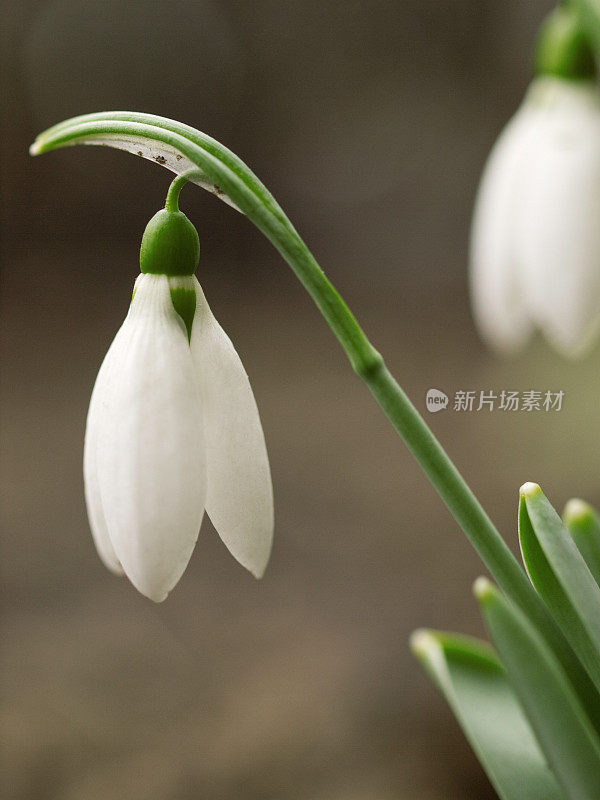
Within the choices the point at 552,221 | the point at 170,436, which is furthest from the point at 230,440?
the point at 552,221

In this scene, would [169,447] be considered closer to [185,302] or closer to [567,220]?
[185,302]

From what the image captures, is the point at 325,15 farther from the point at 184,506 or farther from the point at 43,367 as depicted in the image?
the point at 184,506

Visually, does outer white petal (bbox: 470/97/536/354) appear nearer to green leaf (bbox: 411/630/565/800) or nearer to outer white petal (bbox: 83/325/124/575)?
green leaf (bbox: 411/630/565/800)

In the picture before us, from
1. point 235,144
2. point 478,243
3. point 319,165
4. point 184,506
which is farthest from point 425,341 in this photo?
point 184,506

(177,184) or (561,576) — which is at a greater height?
(177,184)

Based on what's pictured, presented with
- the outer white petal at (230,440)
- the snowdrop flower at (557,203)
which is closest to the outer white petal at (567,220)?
the snowdrop flower at (557,203)

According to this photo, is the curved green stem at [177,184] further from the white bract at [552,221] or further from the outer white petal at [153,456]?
the white bract at [552,221]
